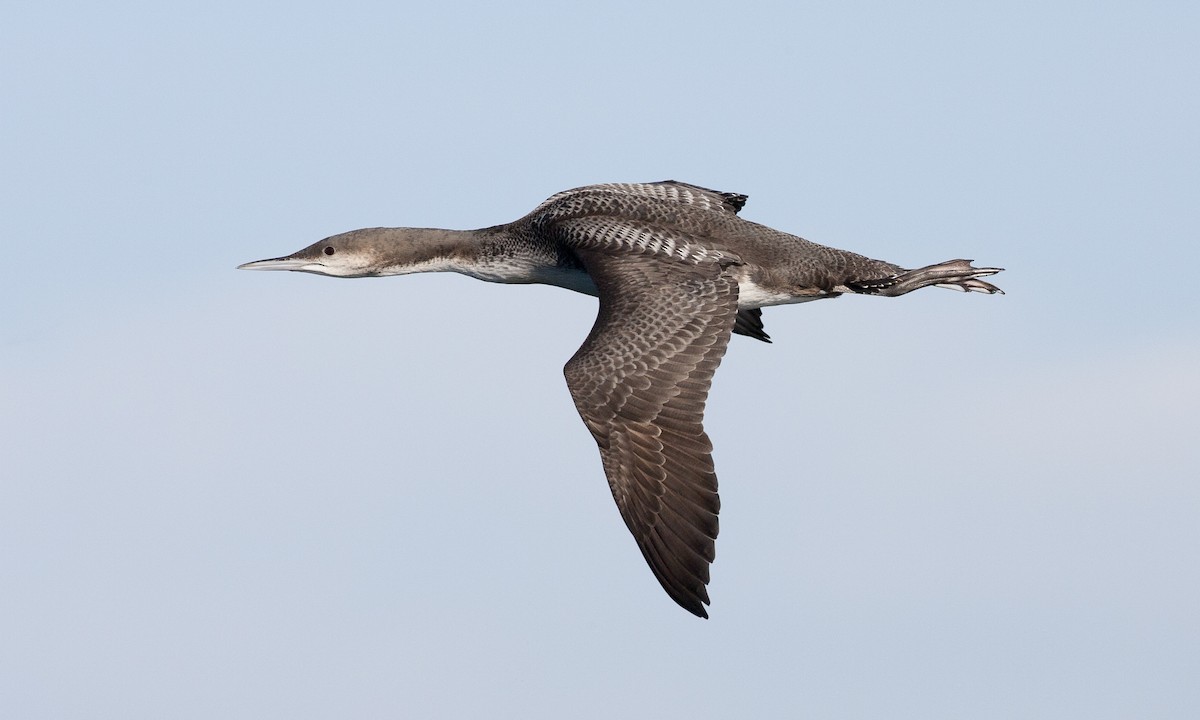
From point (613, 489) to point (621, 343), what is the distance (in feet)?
4.06

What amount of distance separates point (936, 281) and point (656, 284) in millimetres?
3386

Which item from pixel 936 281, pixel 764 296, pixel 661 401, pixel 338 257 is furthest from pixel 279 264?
pixel 936 281

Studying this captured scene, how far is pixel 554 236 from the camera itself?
16.2 metres

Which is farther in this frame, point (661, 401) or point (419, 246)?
point (419, 246)

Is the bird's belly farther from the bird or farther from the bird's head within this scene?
the bird's head

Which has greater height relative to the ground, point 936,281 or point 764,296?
point 936,281

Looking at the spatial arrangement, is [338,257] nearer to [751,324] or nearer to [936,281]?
[751,324]

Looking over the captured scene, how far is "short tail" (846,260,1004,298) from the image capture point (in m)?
16.5

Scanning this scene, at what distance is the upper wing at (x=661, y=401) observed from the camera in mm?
13203

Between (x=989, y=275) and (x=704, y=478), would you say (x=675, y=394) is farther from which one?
(x=989, y=275)

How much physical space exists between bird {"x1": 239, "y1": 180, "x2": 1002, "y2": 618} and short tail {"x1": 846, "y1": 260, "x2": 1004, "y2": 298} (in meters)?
0.02

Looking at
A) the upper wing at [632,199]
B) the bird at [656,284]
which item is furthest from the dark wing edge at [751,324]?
the upper wing at [632,199]

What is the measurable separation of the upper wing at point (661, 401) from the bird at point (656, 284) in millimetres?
10

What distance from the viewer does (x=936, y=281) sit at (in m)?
16.9
